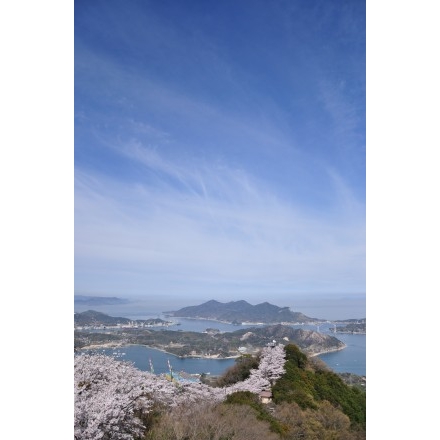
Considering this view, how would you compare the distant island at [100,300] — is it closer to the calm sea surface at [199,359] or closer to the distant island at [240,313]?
the calm sea surface at [199,359]

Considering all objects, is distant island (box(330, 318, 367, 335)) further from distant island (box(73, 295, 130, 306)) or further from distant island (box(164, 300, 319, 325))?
distant island (box(73, 295, 130, 306))

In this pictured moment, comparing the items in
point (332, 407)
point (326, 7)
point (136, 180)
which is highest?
point (326, 7)

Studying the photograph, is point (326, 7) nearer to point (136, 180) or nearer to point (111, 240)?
point (136, 180)

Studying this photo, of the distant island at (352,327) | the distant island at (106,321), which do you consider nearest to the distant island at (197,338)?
the distant island at (106,321)

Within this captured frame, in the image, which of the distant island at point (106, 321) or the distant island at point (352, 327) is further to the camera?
the distant island at point (106, 321)

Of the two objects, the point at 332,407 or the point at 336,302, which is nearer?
the point at 336,302
